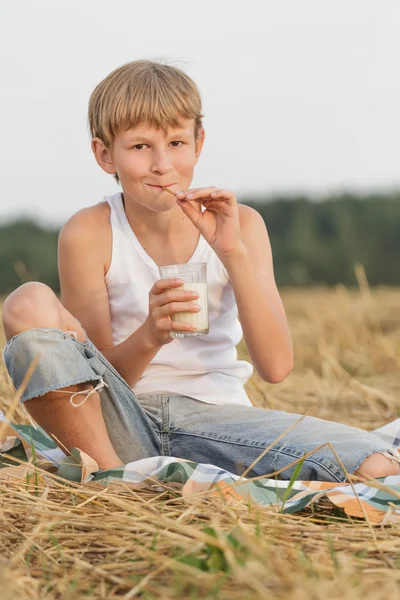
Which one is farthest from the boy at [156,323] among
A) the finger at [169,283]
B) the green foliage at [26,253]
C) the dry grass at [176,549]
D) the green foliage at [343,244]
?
the green foliage at [26,253]

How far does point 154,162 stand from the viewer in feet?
8.24

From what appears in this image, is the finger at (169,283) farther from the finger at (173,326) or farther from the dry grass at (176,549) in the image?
the dry grass at (176,549)

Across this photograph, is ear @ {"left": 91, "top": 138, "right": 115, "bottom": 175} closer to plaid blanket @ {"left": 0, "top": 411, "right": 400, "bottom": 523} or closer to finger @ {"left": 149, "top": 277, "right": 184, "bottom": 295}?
finger @ {"left": 149, "top": 277, "right": 184, "bottom": 295}

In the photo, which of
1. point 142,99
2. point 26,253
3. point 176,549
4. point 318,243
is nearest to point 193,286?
point 142,99

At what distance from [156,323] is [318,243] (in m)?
9.53

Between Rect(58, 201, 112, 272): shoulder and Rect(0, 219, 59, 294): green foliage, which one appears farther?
Rect(0, 219, 59, 294): green foliage

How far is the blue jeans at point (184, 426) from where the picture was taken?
231 centimetres

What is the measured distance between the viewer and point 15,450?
266 centimetres

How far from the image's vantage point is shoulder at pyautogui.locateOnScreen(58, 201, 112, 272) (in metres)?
2.69

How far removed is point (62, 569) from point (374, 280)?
990cm

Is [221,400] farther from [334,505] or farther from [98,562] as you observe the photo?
[98,562]

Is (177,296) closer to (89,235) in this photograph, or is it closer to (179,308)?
(179,308)

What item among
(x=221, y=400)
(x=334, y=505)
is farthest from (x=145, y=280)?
(x=334, y=505)

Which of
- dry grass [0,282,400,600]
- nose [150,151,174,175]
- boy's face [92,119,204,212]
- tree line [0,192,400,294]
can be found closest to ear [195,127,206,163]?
boy's face [92,119,204,212]
